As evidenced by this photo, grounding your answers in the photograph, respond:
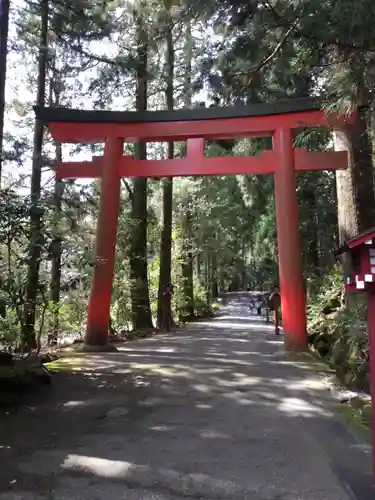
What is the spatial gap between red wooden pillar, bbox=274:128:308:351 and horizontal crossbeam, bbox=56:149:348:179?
0.26 m

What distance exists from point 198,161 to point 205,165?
0.16 metres

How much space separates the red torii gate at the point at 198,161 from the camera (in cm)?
912

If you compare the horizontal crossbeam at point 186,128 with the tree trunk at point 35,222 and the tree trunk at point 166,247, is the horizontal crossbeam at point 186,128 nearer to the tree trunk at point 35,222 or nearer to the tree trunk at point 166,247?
the tree trunk at point 35,222

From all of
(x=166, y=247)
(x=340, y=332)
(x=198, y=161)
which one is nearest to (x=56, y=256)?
(x=198, y=161)

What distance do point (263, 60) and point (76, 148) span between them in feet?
27.7

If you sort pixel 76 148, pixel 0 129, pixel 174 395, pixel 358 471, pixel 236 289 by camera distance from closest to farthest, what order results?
pixel 358 471
pixel 174 395
pixel 0 129
pixel 76 148
pixel 236 289

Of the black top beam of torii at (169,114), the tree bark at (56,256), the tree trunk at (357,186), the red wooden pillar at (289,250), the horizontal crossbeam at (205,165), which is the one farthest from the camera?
the horizontal crossbeam at (205,165)

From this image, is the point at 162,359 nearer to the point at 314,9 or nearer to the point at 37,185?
the point at 37,185

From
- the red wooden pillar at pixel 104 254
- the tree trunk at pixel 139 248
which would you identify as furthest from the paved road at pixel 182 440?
the tree trunk at pixel 139 248

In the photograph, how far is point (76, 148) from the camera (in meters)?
14.4

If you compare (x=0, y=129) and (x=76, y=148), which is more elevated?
(x=76, y=148)

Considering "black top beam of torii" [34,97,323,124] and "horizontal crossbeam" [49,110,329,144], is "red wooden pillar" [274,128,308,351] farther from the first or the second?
"black top beam of torii" [34,97,323,124]

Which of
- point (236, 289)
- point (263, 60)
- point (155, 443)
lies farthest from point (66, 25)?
point (236, 289)

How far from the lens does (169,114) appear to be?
9.74 metres
